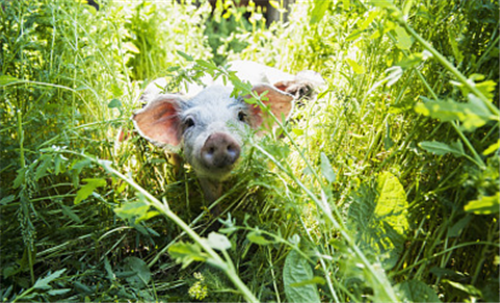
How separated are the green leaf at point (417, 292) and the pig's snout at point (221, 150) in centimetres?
90

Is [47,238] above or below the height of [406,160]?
below

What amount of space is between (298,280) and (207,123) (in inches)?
A: 40.7

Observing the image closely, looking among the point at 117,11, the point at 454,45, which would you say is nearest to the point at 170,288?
the point at 454,45

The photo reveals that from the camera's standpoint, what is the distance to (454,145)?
Result: 99 centimetres

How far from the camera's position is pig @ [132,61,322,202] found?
188cm

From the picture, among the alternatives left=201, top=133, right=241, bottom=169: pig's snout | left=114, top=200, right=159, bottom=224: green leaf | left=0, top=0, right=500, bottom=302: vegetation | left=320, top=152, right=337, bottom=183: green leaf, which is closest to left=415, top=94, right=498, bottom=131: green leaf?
left=0, top=0, right=500, bottom=302: vegetation

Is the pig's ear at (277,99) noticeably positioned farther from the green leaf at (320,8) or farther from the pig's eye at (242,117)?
the green leaf at (320,8)

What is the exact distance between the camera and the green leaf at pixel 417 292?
3.67 feet

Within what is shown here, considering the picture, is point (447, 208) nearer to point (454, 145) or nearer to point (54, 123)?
point (454, 145)

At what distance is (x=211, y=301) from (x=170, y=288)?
0.62 ft

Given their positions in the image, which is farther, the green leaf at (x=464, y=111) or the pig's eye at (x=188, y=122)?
the pig's eye at (x=188, y=122)

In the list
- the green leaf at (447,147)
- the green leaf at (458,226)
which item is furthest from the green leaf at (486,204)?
the green leaf at (458,226)

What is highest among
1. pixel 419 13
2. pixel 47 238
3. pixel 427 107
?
pixel 419 13

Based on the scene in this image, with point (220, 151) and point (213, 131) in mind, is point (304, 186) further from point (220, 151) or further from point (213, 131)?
point (213, 131)
